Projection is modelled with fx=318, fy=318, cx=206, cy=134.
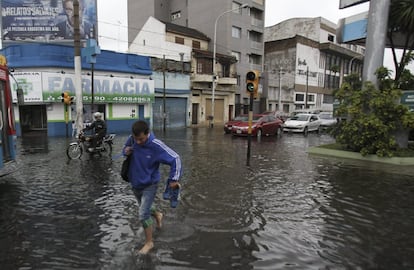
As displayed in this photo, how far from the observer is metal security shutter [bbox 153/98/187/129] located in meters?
28.2

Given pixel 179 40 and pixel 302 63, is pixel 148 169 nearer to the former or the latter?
pixel 179 40

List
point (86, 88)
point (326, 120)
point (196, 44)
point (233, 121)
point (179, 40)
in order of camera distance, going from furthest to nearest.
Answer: point (196, 44)
point (179, 40)
point (326, 120)
point (233, 121)
point (86, 88)

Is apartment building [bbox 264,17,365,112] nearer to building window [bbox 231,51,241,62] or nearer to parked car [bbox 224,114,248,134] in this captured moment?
building window [bbox 231,51,241,62]

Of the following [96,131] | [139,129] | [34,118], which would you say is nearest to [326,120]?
[96,131]

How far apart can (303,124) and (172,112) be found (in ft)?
39.7

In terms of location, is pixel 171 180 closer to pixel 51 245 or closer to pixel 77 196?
pixel 51 245

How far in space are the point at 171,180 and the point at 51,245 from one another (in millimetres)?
A: 1958

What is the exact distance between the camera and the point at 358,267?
12.6ft

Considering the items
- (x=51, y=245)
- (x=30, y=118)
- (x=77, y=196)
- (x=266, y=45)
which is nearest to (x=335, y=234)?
(x=51, y=245)

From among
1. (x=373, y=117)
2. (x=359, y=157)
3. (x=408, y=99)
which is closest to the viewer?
(x=373, y=117)

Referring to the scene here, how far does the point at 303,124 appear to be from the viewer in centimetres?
2444

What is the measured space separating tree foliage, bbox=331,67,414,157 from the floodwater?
2.14 m

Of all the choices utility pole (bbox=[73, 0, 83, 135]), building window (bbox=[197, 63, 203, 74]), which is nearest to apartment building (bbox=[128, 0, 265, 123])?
building window (bbox=[197, 63, 203, 74])

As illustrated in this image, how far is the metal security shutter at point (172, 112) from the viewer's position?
28156 millimetres
